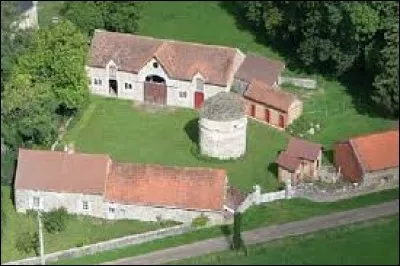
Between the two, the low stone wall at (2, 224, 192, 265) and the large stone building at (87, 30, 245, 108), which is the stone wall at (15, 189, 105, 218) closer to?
the low stone wall at (2, 224, 192, 265)

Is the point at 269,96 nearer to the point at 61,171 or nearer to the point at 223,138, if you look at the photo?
the point at 223,138

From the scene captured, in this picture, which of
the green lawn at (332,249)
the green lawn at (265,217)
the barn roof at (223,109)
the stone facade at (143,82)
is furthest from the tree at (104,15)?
the green lawn at (332,249)

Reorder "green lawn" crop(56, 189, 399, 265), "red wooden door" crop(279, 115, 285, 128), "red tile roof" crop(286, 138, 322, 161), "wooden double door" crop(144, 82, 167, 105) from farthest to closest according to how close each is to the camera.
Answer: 1. "wooden double door" crop(144, 82, 167, 105)
2. "red wooden door" crop(279, 115, 285, 128)
3. "red tile roof" crop(286, 138, 322, 161)
4. "green lawn" crop(56, 189, 399, 265)

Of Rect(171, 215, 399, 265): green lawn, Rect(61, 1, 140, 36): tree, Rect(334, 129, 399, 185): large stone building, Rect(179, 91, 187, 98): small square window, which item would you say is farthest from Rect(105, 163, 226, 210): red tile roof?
Rect(61, 1, 140, 36): tree

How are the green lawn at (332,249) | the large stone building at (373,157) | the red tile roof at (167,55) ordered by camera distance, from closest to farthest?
the green lawn at (332,249) < the large stone building at (373,157) < the red tile roof at (167,55)

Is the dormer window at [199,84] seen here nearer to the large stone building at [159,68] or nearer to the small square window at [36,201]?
the large stone building at [159,68]

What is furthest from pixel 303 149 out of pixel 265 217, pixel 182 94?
pixel 182 94

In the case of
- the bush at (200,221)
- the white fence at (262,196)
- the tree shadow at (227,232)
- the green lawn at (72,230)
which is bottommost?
the green lawn at (72,230)
